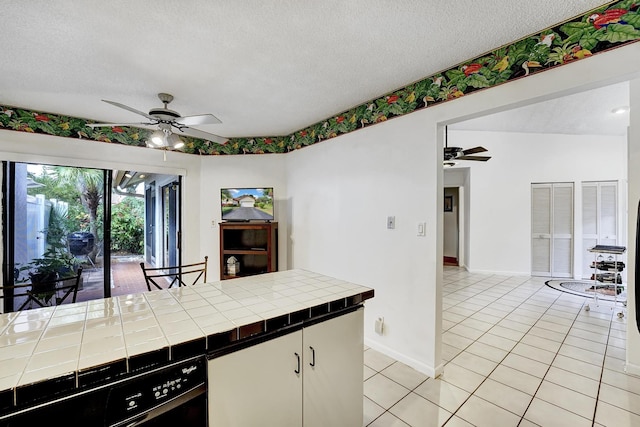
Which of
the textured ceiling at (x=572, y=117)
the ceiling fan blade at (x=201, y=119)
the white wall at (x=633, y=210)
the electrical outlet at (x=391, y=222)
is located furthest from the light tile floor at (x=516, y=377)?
the textured ceiling at (x=572, y=117)

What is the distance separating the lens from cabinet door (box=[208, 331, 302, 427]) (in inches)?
40.7

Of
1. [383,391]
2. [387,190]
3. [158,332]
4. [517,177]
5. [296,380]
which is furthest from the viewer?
[517,177]

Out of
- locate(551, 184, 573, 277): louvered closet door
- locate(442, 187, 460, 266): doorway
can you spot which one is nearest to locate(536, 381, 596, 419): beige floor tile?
locate(551, 184, 573, 277): louvered closet door

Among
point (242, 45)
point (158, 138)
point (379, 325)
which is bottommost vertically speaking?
point (379, 325)

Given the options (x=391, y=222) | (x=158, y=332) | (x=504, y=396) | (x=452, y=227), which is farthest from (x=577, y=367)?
(x=452, y=227)

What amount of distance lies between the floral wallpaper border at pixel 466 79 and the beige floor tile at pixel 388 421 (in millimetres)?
2336

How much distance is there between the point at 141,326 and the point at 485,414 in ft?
7.09

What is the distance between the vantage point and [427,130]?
7.64 feet

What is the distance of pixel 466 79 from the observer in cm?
211

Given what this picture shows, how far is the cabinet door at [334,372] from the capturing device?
1.31m

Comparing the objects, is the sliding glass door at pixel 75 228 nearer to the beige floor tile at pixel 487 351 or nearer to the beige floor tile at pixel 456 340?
the beige floor tile at pixel 456 340

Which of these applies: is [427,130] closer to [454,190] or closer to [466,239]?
[466,239]

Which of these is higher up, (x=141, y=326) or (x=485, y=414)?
(x=141, y=326)

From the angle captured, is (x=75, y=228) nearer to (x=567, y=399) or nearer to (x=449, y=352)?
(x=449, y=352)
